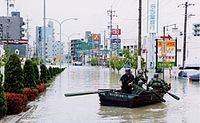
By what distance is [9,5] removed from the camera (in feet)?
300

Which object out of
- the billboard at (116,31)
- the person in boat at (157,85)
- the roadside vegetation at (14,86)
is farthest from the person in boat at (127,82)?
the billboard at (116,31)

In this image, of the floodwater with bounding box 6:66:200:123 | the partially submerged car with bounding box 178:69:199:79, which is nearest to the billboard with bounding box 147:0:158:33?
the partially submerged car with bounding box 178:69:199:79

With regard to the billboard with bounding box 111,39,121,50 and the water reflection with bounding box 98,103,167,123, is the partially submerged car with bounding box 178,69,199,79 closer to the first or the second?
the water reflection with bounding box 98,103,167,123

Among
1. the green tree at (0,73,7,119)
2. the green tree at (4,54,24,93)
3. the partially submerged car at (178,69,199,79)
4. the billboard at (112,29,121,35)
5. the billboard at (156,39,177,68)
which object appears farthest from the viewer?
the billboard at (112,29,121,35)

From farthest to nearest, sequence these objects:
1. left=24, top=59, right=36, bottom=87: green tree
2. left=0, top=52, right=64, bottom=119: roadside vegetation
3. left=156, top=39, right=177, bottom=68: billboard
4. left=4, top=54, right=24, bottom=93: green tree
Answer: left=156, top=39, right=177, bottom=68: billboard
left=24, top=59, right=36, bottom=87: green tree
left=4, top=54, right=24, bottom=93: green tree
left=0, top=52, right=64, bottom=119: roadside vegetation

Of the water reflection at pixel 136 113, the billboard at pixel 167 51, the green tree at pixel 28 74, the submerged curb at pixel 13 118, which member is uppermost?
the billboard at pixel 167 51

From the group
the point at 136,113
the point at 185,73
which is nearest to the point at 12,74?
the point at 136,113

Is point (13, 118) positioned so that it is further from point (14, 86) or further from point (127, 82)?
point (127, 82)

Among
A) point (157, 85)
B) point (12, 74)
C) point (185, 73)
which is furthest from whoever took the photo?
point (185, 73)

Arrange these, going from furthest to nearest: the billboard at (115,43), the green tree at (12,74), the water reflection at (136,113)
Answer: the billboard at (115,43), the green tree at (12,74), the water reflection at (136,113)

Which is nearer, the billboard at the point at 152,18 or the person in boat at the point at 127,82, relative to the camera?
the person in boat at the point at 127,82

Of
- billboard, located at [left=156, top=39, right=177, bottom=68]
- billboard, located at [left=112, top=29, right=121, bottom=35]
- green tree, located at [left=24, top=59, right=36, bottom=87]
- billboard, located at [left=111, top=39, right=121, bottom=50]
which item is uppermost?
billboard, located at [left=112, top=29, right=121, bottom=35]

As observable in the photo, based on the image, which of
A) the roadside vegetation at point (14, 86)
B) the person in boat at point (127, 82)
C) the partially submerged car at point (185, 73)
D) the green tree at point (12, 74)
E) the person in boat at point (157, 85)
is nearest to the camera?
the roadside vegetation at point (14, 86)

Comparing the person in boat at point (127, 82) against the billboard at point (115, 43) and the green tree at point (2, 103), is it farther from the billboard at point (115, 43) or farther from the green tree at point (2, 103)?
the billboard at point (115, 43)
